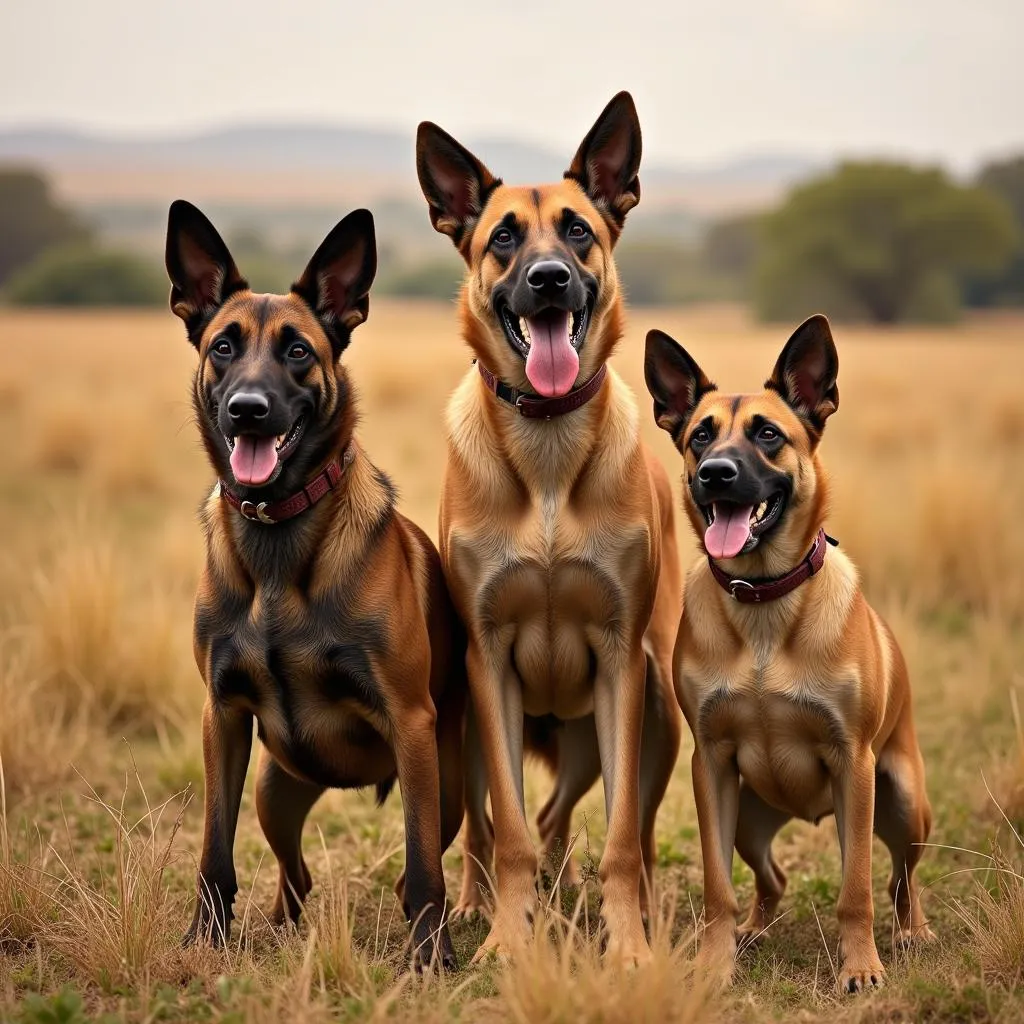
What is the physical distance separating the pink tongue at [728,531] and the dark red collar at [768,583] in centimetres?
12

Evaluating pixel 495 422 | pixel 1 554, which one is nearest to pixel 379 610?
pixel 495 422

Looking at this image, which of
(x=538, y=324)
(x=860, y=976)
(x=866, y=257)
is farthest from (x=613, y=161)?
(x=866, y=257)

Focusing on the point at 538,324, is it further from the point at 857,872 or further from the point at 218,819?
the point at 857,872

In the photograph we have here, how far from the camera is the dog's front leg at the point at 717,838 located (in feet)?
14.6

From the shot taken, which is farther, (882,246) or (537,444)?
(882,246)

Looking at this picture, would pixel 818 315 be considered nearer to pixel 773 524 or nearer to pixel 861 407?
pixel 773 524

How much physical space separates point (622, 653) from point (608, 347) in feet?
3.59

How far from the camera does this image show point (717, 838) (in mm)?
4484

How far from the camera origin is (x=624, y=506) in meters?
4.52

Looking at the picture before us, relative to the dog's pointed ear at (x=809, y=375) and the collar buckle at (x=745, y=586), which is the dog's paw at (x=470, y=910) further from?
the dog's pointed ear at (x=809, y=375)

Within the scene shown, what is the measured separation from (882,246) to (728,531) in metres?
45.1

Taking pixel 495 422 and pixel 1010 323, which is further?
pixel 1010 323

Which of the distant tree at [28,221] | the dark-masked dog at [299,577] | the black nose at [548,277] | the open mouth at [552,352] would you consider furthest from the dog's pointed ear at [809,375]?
the distant tree at [28,221]

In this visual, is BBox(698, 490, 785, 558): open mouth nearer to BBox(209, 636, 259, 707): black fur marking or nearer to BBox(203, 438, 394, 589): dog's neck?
BBox(203, 438, 394, 589): dog's neck
